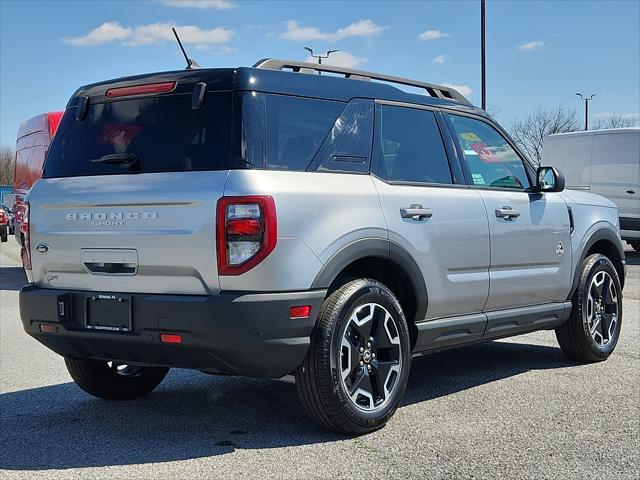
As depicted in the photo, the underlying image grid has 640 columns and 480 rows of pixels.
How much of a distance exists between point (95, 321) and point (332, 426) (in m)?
1.37

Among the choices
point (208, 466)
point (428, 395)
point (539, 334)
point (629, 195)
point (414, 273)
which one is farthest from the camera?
point (629, 195)

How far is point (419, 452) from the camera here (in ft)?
14.1

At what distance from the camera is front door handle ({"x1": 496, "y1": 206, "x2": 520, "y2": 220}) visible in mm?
5641

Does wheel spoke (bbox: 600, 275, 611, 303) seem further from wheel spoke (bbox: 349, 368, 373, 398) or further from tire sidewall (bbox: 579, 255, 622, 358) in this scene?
wheel spoke (bbox: 349, 368, 373, 398)

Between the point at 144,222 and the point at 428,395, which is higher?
the point at 144,222

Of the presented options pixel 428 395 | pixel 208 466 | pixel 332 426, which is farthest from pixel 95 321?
pixel 428 395

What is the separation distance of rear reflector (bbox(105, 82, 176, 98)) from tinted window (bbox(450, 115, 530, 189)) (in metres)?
1.99

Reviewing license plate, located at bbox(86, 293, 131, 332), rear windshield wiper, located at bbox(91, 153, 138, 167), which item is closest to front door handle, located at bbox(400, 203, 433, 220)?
rear windshield wiper, located at bbox(91, 153, 138, 167)

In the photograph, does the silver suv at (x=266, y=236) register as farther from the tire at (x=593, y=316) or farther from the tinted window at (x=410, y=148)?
the tire at (x=593, y=316)

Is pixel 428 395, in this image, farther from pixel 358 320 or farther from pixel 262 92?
pixel 262 92

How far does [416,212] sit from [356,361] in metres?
0.97

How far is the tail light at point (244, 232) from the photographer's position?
4.14 meters

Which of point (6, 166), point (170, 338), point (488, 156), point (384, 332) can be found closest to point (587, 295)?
point (488, 156)

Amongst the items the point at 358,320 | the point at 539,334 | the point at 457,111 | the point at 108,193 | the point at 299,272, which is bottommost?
the point at 539,334
